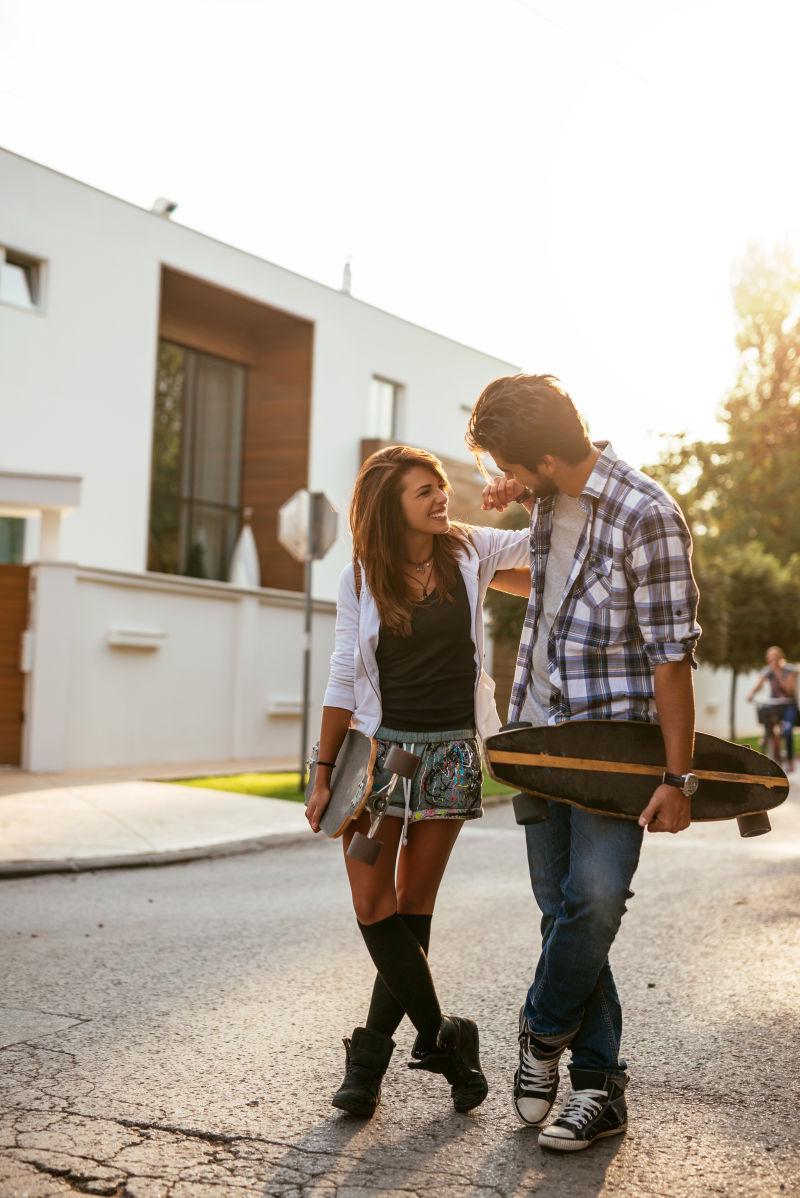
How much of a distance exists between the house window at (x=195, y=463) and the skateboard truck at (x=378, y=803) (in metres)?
20.8

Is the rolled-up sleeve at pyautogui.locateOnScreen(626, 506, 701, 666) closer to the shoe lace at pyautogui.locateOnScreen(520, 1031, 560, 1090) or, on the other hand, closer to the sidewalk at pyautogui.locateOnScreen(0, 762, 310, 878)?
the shoe lace at pyautogui.locateOnScreen(520, 1031, 560, 1090)

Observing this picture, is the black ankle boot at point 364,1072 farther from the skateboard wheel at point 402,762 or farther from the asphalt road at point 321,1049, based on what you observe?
the skateboard wheel at point 402,762

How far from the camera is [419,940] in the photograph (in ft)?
12.1

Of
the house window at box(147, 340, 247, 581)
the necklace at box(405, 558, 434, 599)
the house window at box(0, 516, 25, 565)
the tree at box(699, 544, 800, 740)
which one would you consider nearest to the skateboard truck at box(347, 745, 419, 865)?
the necklace at box(405, 558, 434, 599)

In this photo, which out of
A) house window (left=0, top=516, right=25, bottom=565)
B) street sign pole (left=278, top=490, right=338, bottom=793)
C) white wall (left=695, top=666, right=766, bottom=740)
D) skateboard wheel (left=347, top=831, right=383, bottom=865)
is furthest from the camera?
white wall (left=695, top=666, right=766, bottom=740)

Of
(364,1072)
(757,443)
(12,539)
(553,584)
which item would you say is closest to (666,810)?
(553,584)

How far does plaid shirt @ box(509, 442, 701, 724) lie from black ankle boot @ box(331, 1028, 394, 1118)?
40.1 inches

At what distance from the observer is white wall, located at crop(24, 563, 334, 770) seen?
47.5 feet

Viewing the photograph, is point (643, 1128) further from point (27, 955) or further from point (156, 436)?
point (156, 436)

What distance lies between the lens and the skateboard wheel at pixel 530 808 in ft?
10.9

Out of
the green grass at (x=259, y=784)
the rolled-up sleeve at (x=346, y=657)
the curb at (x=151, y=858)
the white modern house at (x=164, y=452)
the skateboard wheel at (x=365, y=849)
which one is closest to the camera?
the skateboard wheel at (x=365, y=849)

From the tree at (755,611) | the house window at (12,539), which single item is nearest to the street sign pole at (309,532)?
the house window at (12,539)

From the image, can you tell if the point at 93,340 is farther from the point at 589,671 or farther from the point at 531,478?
the point at 589,671

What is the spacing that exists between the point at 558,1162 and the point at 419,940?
0.72 m
